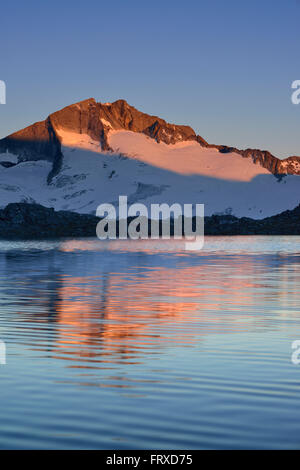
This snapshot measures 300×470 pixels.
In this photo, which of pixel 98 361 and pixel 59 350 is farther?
pixel 59 350

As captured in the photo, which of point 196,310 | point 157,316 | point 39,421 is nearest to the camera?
point 39,421

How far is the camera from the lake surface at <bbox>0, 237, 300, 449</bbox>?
465 inches

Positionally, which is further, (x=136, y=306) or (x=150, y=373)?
(x=136, y=306)

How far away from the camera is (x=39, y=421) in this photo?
40.7 ft

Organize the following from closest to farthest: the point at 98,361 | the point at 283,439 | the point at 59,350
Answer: the point at 283,439, the point at 98,361, the point at 59,350

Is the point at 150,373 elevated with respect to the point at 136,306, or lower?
lower

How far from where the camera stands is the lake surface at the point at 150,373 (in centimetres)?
1181

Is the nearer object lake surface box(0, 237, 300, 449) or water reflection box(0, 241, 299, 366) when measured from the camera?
lake surface box(0, 237, 300, 449)

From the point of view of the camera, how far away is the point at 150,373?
53.4ft

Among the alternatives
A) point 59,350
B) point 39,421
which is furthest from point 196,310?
point 39,421

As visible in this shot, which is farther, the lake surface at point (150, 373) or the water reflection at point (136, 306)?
the water reflection at point (136, 306)
